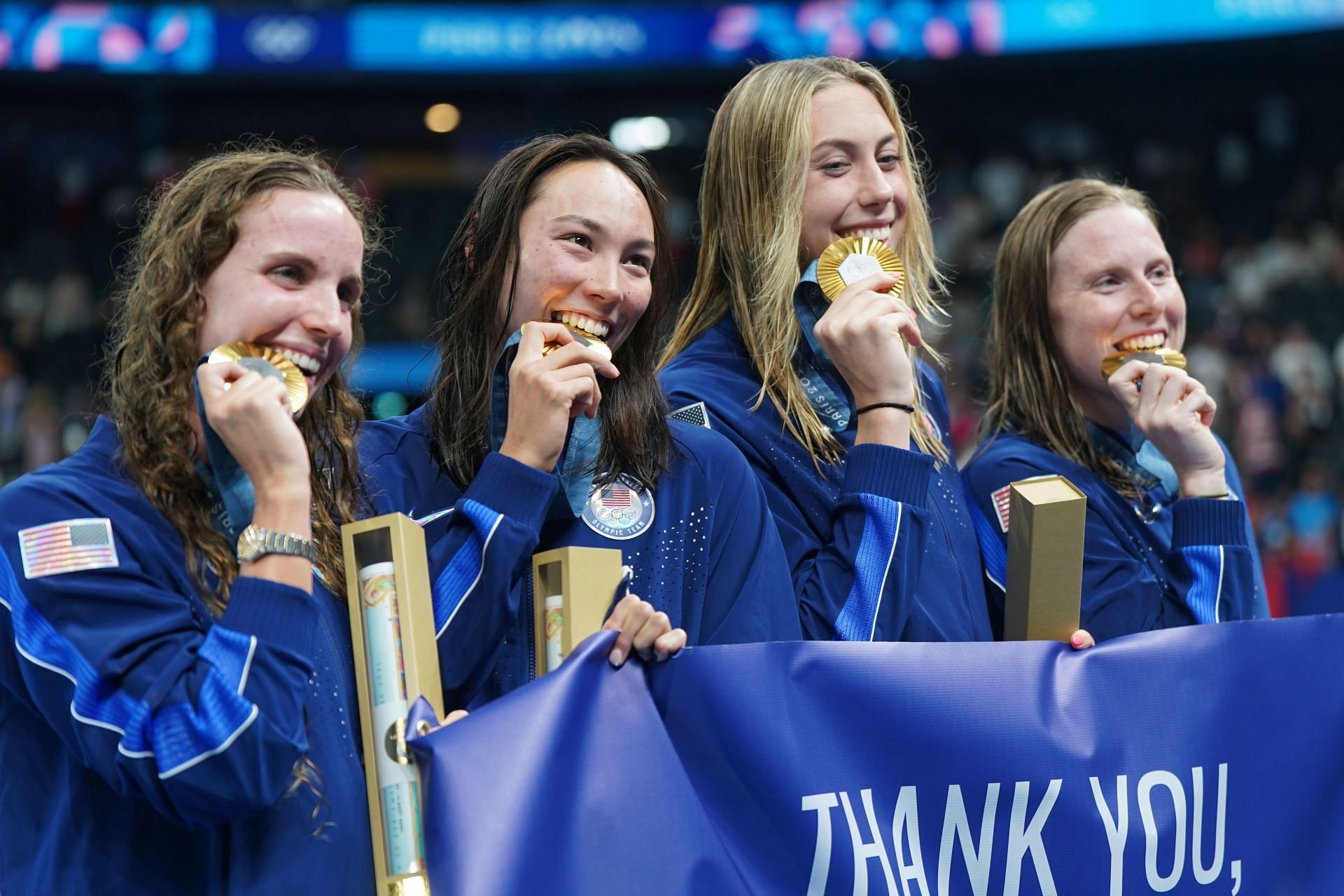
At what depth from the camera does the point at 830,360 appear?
2832mm

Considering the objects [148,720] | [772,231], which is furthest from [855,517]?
[148,720]

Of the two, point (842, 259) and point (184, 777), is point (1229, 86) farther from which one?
point (184, 777)

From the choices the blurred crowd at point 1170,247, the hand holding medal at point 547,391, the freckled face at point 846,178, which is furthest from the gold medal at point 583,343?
the blurred crowd at point 1170,247

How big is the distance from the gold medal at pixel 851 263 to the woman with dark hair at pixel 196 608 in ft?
3.15

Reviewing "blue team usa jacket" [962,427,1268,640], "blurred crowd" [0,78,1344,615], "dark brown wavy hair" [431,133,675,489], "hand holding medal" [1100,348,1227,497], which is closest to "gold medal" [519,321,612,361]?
"dark brown wavy hair" [431,133,675,489]

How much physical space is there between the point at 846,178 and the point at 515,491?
113 cm

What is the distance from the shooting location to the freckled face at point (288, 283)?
2164 mm

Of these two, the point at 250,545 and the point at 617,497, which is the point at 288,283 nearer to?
the point at 250,545

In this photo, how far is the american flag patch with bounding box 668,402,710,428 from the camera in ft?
9.16

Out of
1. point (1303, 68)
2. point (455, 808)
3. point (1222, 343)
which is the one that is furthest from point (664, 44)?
point (455, 808)

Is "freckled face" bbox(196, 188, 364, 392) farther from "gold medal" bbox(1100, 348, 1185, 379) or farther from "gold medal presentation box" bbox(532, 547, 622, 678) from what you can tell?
"gold medal" bbox(1100, 348, 1185, 379)

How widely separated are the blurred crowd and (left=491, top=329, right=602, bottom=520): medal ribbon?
315 inches

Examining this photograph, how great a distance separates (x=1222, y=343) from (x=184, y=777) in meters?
12.6

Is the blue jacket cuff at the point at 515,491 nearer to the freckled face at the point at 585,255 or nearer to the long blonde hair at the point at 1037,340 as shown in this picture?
the freckled face at the point at 585,255
